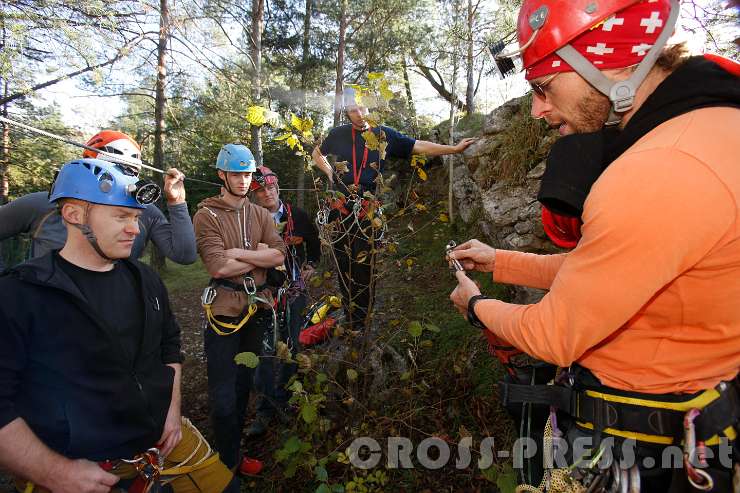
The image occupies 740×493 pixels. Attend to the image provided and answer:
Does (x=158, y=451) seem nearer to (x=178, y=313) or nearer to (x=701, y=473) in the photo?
(x=701, y=473)

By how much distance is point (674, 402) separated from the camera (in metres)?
1.31

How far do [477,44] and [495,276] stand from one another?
1079 cm

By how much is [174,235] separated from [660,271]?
3220 millimetres

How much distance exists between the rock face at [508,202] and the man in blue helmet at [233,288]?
7.71ft

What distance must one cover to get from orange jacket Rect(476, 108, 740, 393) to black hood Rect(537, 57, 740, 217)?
55 millimetres

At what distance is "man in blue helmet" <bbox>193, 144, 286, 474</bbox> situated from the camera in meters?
3.29

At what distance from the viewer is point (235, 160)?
11.9 ft

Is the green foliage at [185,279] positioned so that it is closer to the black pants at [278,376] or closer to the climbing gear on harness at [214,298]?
the black pants at [278,376]

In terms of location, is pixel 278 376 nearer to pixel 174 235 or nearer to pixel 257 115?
pixel 174 235

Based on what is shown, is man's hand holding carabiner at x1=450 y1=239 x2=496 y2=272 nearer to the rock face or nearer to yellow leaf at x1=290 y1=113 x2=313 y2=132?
yellow leaf at x1=290 y1=113 x2=313 y2=132

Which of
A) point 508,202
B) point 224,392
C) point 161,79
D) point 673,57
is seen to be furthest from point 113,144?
point 161,79

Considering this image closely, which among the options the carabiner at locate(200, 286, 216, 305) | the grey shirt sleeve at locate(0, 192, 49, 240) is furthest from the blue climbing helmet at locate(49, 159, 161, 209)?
the carabiner at locate(200, 286, 216, 305)

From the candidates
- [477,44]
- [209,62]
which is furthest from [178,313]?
[477,44]

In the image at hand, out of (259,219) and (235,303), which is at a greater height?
(259,219)
